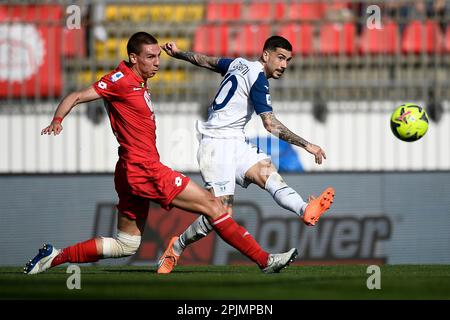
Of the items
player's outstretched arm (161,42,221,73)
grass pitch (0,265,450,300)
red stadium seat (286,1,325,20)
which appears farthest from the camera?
red stadium seat (286,1,325,20)

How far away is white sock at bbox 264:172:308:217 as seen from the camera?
908cm

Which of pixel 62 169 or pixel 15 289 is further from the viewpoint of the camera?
pixel 62 169

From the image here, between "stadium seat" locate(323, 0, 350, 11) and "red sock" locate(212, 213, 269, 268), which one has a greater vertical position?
"stadium seat" locate(323, 0, 350, 11)

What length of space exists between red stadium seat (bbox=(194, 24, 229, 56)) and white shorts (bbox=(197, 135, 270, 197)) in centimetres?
495

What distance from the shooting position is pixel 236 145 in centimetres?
936

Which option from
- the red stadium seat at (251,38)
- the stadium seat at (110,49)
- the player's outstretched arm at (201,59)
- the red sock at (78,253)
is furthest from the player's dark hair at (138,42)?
the stadium seat at (110,49)

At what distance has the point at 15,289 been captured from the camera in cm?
769

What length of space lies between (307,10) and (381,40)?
131 cm

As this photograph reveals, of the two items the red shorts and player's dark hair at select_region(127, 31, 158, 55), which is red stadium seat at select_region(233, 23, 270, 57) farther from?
the red shorts

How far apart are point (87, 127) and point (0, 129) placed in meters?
1.09

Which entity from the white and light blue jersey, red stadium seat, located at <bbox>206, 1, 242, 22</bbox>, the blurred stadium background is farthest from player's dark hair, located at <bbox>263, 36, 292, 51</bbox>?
red stadium seat, located at <bbox>206, 1, 242, 22</bbox>

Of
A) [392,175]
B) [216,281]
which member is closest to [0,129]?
[392,175]

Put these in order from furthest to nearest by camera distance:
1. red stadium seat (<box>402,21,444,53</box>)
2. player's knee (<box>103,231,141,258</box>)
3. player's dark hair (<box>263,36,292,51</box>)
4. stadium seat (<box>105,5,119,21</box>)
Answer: stadium seat (<box>105,5,119,21</box>)
red stadium seat (<box>402,21,444,53</box>)
player's dark hair (<box>263,36,292,51</box>)
player's knee (<box>103,231,141,258</box>)
